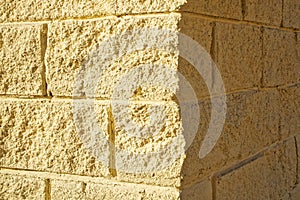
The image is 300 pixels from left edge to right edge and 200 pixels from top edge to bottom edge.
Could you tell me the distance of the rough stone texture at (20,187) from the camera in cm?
314

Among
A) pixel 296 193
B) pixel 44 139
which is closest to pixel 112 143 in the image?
pixel 44 139

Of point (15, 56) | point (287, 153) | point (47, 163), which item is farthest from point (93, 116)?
point (287, 153)

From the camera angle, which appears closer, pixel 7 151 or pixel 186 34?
pixel 186 34

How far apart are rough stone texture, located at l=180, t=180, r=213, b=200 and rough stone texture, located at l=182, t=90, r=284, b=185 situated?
40 millimetres

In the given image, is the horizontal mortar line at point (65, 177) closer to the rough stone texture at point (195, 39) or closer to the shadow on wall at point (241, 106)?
the shadow on wall at point (241, 106)

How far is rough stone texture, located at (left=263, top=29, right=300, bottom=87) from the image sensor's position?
12.7 feet

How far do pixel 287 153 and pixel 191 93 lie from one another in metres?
2.09

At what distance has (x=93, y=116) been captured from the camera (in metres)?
A: 2.91

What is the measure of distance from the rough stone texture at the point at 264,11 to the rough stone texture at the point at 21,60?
138cm

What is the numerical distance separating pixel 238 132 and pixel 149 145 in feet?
2.82

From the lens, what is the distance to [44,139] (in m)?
3.07

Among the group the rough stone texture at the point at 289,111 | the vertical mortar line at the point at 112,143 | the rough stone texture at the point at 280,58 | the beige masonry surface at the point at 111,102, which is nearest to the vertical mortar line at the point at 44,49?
the beige masonry surface at the point at 111,102

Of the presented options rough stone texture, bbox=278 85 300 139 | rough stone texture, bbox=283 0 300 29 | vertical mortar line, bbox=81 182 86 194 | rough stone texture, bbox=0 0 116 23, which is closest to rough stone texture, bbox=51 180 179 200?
vertical mortar line, bbox=81 182 86 194

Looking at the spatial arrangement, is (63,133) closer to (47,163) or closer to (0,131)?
(47,163)
